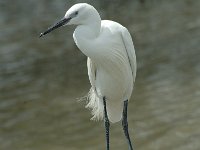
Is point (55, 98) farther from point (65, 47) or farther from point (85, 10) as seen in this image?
point (85, 10)

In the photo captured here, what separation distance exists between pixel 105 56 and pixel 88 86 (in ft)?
9.45

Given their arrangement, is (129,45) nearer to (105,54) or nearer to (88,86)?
(105,54)

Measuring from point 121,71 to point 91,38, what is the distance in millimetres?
494

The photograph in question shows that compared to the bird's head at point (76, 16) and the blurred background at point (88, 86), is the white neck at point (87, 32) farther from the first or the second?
the blurred background at point (88, 86)

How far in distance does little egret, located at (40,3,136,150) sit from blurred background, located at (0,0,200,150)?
924mm

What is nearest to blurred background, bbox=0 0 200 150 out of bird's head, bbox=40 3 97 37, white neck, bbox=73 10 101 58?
white neck, bbox=73 10 101 58

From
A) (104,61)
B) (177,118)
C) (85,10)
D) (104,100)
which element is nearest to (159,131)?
(177,118)

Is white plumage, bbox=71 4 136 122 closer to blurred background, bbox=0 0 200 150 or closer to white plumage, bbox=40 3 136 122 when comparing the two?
white plumage, bbox=40 3 136 122

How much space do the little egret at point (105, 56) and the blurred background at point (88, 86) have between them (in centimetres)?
92

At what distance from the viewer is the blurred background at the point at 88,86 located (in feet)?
15.9

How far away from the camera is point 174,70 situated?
6.16m

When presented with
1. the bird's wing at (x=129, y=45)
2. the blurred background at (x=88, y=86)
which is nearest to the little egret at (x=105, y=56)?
the bird's wing at (x=129, y=45)

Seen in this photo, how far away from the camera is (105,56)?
3.20 m

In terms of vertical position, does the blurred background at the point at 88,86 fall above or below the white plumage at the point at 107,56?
below
